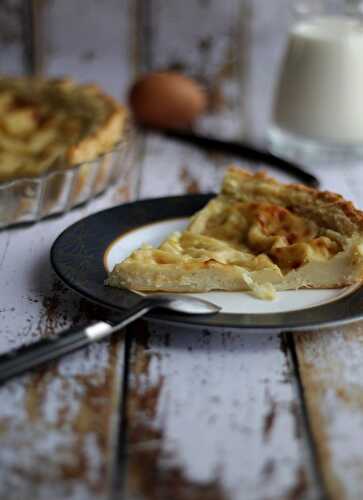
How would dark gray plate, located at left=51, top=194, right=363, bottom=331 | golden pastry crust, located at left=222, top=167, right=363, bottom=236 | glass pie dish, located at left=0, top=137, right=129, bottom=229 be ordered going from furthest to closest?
1. glass pie dish, located at left=0, top=137, right=129, bottom=229
2. golden pastry crust, located at left=222, top=167, right=363, bottom=236
3. dark gray plate, located at left=51, top=194, right=363, bottom=331

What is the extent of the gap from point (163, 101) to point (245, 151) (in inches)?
17.1

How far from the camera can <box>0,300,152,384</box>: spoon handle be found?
1192 millimetres

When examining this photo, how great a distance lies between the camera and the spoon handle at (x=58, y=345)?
1.19 m

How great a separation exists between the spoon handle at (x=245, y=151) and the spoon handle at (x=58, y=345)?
1084 millimetres

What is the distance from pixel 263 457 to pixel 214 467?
77mm

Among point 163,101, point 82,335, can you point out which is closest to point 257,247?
point 82,335

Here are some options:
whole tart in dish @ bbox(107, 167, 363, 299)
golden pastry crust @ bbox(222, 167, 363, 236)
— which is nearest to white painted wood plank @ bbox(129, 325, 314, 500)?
whole tart in dish @ bbox(107, 167, 363, 299)

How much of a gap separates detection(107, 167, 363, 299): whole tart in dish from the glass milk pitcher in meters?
0.75

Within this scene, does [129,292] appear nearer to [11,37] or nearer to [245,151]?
[245,151]

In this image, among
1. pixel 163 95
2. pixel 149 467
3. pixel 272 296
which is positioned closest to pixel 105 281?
pixel 272 296

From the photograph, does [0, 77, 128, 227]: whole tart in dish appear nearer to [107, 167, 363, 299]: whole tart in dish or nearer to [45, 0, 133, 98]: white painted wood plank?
[107, 167, 363, 299]: whole tart in dish

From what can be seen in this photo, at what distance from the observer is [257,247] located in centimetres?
167

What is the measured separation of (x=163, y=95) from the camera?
2.84m

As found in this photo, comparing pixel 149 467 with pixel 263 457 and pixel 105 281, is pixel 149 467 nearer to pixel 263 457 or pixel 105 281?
pixel 263 457
